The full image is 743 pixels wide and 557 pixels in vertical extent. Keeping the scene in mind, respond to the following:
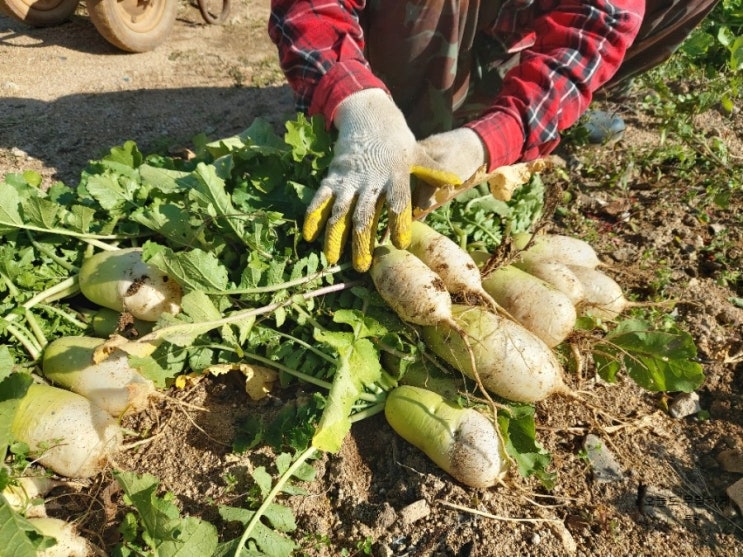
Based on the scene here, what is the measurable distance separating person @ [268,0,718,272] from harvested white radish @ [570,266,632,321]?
714 millimetres

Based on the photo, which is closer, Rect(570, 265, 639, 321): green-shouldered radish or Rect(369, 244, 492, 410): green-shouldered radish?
Rect(369, 244, 492, 410): green-shouldered radish

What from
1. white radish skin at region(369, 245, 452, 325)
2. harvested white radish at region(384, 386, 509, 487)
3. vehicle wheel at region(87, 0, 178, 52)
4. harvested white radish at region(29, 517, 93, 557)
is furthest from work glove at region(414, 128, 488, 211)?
vehicle wheel at region(87, 0, 178, 52)

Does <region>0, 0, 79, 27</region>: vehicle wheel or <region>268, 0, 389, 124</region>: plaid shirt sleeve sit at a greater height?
<region>268, 0, 389, 124</region>: plaid shirt sleeve

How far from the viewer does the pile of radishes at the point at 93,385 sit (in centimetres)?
204

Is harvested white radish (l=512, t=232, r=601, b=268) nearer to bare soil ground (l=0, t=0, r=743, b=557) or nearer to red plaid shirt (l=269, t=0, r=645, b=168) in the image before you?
bare soil ground (l=0, t=0, r=743, b=557)

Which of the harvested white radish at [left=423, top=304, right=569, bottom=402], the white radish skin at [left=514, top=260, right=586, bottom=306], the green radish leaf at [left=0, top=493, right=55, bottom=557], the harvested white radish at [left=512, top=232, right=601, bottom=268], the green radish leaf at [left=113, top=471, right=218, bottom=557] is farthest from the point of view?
the harvested white radish at [left=512, top=232, right=601, bottom=268]

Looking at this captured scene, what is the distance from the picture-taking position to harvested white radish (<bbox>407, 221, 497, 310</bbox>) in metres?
2.32

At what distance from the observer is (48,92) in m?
4.49

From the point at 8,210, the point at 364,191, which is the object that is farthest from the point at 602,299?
the point at 8,210

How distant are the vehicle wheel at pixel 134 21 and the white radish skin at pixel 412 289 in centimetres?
401

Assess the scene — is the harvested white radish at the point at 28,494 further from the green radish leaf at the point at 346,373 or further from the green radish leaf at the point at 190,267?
the green radish leaf at the point at 346,373

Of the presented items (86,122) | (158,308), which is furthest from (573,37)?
(86,122)

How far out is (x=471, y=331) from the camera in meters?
2.24

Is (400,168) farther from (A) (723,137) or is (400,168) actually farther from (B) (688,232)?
(A) (723,137)
